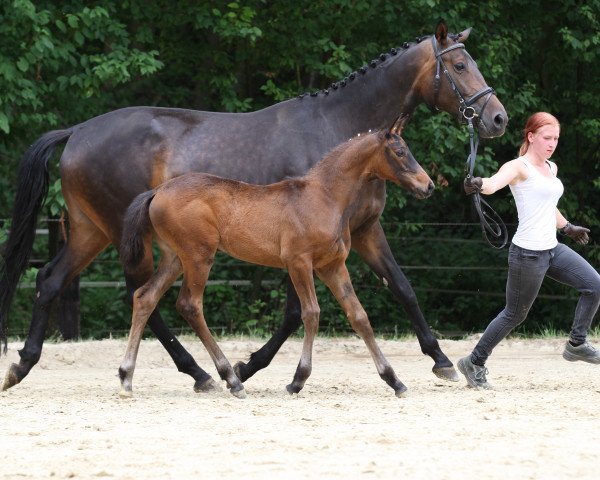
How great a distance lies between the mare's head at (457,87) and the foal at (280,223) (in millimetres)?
557

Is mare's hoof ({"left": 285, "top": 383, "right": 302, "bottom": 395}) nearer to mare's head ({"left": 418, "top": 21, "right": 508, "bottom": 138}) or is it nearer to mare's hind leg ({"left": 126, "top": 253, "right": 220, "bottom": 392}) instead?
mare's hind leg ({"left": 126, "top": 253, "right": 220, "bottom": 392})

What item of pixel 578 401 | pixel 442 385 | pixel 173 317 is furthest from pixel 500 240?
pixel 578 401

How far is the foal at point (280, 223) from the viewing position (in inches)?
285

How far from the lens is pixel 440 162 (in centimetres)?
1305

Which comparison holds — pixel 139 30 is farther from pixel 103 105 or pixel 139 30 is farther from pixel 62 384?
pixel 62 384

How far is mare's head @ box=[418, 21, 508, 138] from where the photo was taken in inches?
306

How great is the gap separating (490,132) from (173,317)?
8.69 m

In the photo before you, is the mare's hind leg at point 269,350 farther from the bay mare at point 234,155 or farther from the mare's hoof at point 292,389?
the mare's hoof at point 292,389

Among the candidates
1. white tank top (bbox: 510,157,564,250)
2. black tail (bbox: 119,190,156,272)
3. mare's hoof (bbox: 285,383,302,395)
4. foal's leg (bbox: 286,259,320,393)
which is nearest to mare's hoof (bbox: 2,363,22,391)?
black tail (bbox: 119,190,156,272)

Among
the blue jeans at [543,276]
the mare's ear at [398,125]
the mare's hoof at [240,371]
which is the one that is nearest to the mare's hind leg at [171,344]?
the mare's hoof at [240,371]

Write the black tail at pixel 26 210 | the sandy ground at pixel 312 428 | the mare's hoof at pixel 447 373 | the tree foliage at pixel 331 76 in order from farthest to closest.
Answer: the tree foliage at pixel 331 76
the black tail at pixel 26 210
the mare's hoof at pixel 447 373
the sandy ground at pixel 312 428

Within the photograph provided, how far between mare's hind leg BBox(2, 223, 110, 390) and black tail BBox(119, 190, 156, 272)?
112 cm

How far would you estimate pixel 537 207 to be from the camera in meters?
7.16

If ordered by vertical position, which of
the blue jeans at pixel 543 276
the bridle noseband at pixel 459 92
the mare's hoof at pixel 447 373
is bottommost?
the mare's hoof at pixel 447 373
